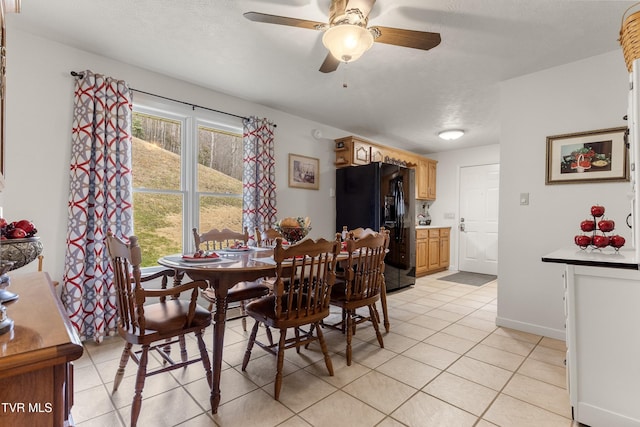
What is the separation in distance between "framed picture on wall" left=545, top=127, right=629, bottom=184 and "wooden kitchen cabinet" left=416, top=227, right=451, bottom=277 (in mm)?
2562

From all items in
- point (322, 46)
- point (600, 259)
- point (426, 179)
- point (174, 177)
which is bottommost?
point (600, 259)

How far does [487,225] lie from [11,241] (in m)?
6.13

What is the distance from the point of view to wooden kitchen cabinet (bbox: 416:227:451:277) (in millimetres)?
5184

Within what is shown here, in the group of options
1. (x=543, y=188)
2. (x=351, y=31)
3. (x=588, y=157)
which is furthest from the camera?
(x=543, y=188)

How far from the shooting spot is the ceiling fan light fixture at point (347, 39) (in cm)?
165

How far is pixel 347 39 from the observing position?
5.51 feet

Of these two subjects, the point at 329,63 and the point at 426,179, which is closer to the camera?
the point at 329,63

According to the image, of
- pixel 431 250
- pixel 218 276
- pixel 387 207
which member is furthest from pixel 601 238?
pixel 431 250

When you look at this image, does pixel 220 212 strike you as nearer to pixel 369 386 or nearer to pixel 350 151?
pixel 350 151

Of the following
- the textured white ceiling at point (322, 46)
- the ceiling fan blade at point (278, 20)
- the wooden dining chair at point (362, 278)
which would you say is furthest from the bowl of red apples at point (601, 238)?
the ceiling fan blade at point (278, 20)

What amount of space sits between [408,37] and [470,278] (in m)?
4.55

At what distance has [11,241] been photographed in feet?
2.88

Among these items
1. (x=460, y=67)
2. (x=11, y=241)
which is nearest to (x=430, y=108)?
(x=460, y=67)

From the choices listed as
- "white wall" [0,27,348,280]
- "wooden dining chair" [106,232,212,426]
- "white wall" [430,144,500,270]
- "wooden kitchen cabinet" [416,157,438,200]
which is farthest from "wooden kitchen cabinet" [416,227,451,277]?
"white wall" [0,27,348,280]
